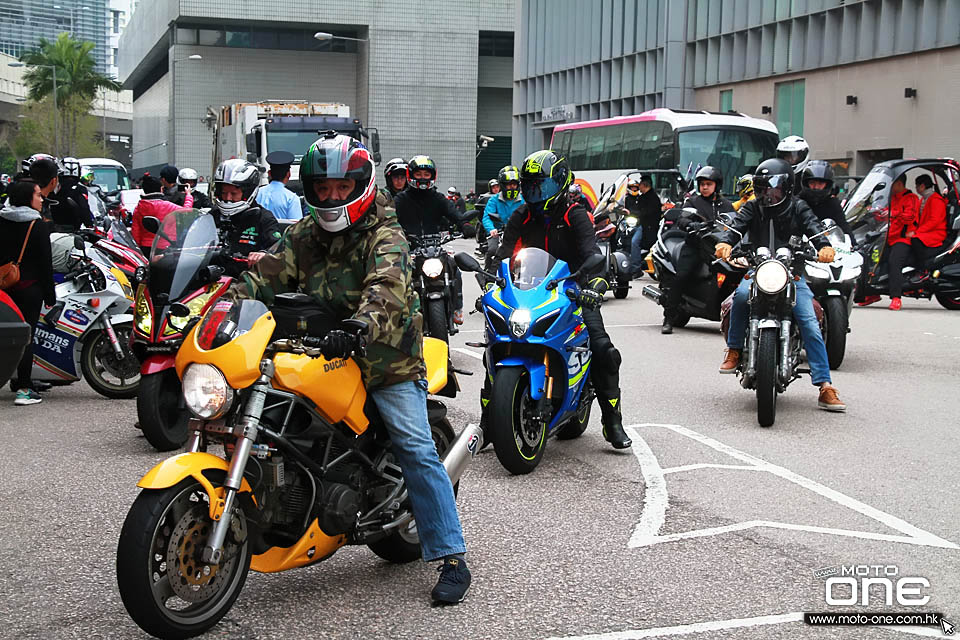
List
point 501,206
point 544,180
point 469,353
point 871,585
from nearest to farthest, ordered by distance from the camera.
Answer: point 871,585 < point 544,180 < point 469,353 < point 501,206

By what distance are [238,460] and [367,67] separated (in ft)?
209

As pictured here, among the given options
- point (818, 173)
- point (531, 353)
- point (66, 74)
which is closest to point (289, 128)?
point (818, 173)

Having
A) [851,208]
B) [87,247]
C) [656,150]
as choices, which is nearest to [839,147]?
[656,150]

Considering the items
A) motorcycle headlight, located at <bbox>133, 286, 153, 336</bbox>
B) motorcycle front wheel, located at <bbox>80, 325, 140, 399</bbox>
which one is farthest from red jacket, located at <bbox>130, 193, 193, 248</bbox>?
motorcycle headlight, located at <bbox>133, 286, 153, 336</bbox>

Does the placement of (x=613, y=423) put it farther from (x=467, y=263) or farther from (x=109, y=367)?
(x=109, y=367)

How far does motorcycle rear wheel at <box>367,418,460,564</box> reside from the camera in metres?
5.22

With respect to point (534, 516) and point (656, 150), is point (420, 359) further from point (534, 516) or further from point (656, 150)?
point (656, 150)

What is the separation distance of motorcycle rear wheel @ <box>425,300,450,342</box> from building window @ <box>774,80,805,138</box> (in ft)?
93.1

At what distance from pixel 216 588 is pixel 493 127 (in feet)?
225

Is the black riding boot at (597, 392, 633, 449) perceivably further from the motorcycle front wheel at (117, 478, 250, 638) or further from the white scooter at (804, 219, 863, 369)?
the white scooter at (804, 219, 863, 369)

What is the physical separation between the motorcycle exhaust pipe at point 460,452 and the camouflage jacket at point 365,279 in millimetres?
481

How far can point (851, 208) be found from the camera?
16.7m

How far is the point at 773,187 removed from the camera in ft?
31.3

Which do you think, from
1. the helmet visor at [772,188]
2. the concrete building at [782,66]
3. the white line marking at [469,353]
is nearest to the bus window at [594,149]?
the concrete building at [782,66]
